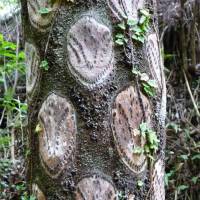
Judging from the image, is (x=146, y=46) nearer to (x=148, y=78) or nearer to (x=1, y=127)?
(x=148, y=78)

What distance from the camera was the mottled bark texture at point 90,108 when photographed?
3.06 ft

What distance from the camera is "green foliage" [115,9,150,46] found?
0.97 metres

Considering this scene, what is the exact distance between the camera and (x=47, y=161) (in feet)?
3.17

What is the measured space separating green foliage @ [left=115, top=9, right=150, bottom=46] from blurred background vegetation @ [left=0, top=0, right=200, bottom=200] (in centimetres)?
125

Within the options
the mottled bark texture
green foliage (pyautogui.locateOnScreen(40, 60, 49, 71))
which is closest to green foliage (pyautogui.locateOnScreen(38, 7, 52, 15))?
the mottled bark texture

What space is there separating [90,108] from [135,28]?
0.22 m

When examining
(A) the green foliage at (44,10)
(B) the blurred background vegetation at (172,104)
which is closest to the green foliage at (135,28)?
(A) the green foliage at (44,10)

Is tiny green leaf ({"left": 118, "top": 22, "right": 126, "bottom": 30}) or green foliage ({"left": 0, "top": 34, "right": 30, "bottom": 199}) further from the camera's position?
green foliage ({"left": 0, "top": 34, "right": 30, "bottom": 199})

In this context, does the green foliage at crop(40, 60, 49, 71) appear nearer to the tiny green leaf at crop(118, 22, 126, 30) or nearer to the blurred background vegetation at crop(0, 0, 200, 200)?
the tiny green leaf at crop(118, 22, 126, 30)

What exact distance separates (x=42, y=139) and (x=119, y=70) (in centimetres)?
25

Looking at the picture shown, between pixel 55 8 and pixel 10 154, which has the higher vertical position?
pixel 55 8

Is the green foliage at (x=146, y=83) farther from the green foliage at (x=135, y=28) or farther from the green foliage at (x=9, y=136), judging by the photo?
the green foliage at (x=9, y=136)

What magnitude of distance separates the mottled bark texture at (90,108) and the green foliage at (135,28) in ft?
0.04

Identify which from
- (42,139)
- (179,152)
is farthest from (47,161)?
(179,152)
